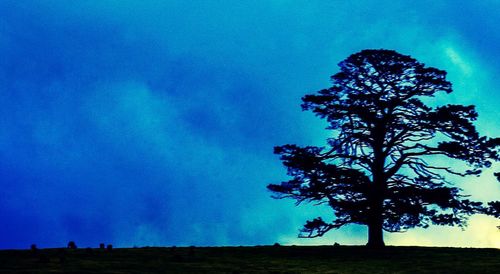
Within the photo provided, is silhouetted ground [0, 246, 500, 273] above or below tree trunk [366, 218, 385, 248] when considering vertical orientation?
below

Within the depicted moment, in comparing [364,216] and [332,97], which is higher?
[332,97]

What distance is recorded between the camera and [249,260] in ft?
102

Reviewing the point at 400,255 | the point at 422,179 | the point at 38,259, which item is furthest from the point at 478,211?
the point at 38,259

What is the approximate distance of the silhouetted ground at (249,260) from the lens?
1001 inches

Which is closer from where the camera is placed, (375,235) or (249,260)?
(249,260)

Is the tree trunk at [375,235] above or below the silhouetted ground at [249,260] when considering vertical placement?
above

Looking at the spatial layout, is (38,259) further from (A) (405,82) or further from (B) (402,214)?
(A) (405,82)

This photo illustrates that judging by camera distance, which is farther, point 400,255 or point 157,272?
point 400,255

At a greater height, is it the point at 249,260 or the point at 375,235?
the point at 375,235

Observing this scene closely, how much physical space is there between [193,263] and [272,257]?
5908mm

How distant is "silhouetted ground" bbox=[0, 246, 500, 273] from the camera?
25422 millimetres

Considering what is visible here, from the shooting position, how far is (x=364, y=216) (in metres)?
36.8

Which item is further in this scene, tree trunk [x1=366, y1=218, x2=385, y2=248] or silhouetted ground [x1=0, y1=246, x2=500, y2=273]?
tree trunk [x1=366, y1=218, x2=385, y2=248]

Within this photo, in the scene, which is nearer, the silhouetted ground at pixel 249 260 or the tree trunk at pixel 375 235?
the silhouetted ground at pixel 249 260
